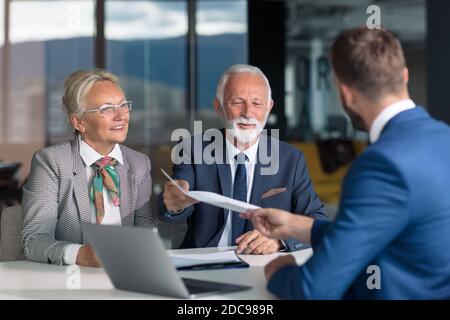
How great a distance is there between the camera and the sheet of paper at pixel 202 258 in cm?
241

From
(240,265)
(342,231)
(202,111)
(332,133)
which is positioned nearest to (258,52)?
(202,111)

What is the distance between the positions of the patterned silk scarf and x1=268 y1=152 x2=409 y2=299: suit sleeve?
4.29 feet

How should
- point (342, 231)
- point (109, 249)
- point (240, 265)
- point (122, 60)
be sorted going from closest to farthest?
point (342, 231)
point (109, 249)
point (240, 265)
point (122, 60)

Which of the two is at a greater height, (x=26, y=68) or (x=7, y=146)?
(x=26, y=68)

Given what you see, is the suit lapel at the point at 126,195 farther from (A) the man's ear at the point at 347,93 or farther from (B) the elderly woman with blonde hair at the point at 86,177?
(A) the man's ear at the point at 347,93

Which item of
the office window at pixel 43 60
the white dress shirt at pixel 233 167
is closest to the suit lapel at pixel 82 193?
the white dress shirt at pixel 233 167

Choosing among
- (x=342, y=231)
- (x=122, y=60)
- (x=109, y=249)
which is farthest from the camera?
(x=122, y=60)

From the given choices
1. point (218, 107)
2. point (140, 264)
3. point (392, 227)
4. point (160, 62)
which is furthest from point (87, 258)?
point (160, 62)

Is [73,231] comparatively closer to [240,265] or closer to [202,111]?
[240,265]

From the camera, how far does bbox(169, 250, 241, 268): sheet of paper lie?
7.92 feet

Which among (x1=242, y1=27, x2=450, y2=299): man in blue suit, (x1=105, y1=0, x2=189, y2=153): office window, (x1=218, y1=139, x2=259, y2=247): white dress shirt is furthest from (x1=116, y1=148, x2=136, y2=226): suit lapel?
(x1=105, y1=0, x2=189, y2=153): office window

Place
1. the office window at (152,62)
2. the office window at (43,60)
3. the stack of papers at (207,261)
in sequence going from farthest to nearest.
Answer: the office window at (152,62) → the office window at (43,60) → the stack of papers at (207,261)

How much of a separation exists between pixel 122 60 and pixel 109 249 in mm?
8472

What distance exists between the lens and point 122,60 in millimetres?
10242
